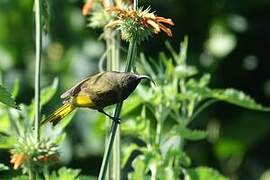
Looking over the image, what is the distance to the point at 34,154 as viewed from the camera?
4.12 ft

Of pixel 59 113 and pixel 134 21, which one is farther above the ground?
pixel 134 21

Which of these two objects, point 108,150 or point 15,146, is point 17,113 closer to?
point 15,146

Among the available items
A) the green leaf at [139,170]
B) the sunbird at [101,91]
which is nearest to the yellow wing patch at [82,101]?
the sunbird at [101,91]

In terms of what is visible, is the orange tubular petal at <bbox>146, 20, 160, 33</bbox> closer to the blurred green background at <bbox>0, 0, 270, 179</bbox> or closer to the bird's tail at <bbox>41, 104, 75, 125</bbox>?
the bird's tail at <bbox>41, 104, 75, 125</bbox>

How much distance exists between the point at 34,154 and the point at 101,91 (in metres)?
0.24

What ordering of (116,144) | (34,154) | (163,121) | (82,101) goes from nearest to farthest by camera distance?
(82,101)
(34,154)
(116,144)
(163,121)

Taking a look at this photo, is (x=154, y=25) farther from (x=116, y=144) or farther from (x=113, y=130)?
(x=116, y=144)

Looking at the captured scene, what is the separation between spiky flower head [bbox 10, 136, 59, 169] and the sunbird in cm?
11

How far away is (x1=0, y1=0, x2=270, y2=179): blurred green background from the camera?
10.9 feet

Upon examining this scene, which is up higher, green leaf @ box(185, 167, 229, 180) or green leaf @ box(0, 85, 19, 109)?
green leaf @ box(0, 85, 19, 109)

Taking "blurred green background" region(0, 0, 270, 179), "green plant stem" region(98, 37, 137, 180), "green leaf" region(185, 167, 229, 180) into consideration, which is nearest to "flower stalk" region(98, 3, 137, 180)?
"green plant stem" region(98, 37, 137, 180)

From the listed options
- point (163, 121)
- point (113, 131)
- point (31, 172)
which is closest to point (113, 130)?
point (113, 131)

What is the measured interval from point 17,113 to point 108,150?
57 centimetres

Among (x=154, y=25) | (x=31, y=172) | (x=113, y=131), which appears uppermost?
(x=154, y=25)
